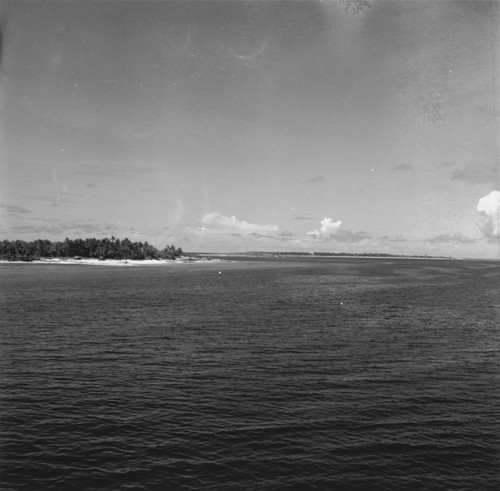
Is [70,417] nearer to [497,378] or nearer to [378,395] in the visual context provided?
[378,395]

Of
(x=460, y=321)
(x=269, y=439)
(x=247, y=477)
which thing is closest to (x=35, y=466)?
(x=247, y=477)

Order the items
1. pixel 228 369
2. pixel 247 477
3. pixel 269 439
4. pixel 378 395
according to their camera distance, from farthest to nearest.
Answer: pixel 228 369 → pixel 378 395 → pixel 269 439 → pixel 247 477

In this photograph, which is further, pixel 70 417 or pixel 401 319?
pixel 401 319

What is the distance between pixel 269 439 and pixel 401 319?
174 ft

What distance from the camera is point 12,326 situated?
6103 centimetres

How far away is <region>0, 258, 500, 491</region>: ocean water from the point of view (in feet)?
77.2

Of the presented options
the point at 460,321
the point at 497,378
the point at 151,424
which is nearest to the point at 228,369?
the point at 151,424

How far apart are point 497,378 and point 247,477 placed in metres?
29.7

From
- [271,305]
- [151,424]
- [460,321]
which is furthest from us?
[271,305]

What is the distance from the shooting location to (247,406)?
105ft

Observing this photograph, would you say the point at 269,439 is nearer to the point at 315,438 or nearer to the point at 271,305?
the point at 315,438

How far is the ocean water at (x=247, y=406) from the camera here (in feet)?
77.2

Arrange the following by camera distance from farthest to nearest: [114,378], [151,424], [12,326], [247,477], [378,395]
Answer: [12,326]
[114,378]
[378,395]
[151,424]
[247,477]

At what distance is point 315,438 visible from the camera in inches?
1070
